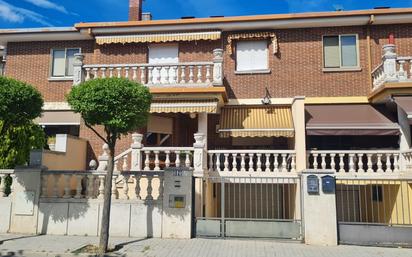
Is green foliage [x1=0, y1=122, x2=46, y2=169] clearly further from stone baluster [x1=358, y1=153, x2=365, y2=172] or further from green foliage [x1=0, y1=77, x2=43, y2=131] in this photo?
stone baluster [x1=358, y1=153, x2=365, y2=172]

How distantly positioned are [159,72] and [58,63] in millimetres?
5911

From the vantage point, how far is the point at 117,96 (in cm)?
999

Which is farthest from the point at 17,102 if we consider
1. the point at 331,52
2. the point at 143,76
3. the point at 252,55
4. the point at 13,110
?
the point at 331,52

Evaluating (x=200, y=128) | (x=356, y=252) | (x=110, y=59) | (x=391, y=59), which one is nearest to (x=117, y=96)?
(x=200, y=128)

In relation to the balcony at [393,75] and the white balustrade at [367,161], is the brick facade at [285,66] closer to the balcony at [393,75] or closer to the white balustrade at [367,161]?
the balcony at [393,75]

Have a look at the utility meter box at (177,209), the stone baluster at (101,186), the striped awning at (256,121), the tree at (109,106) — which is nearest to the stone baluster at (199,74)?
the striped awning at (256,121)

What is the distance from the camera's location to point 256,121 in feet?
51.6

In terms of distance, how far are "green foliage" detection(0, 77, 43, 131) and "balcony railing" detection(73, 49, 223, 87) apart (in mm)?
4406

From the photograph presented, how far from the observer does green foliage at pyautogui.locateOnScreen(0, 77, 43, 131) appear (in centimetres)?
1063

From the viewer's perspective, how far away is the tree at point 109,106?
997cm

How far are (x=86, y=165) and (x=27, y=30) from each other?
23.1 ft

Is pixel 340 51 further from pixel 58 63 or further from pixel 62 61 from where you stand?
pixel 58 63

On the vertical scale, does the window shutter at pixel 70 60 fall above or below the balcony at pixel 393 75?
above

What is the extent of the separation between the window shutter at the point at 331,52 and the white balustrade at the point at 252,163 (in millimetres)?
5244
